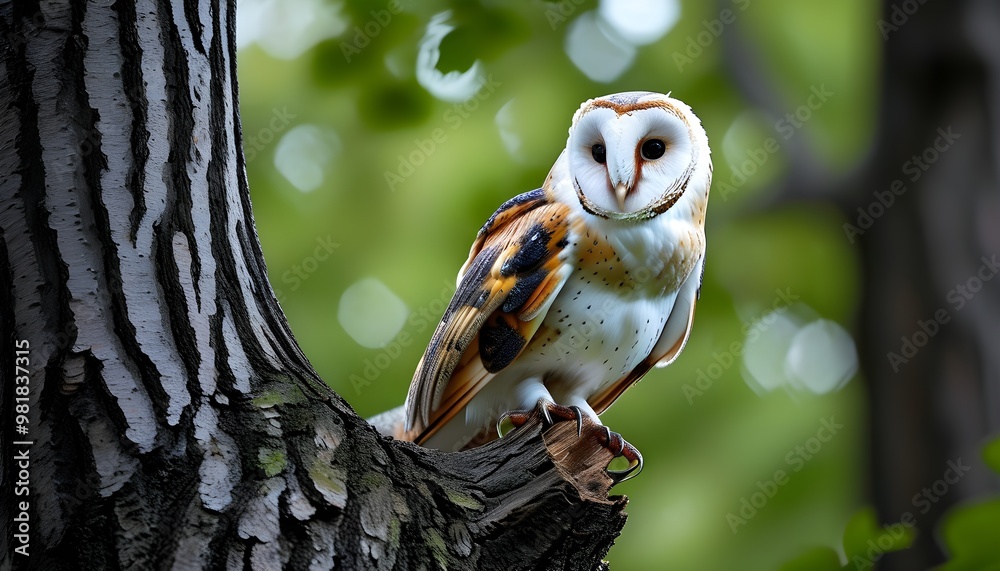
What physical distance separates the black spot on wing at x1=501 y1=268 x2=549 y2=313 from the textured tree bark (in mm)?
585

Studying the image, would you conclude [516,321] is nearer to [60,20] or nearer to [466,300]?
[466,300]

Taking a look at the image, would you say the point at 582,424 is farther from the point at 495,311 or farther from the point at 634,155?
the point at 634,155

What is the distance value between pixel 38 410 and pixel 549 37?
13.2 ft

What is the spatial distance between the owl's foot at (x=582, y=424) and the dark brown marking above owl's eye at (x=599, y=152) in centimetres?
68

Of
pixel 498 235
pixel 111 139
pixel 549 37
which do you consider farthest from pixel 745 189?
pixel 111 139

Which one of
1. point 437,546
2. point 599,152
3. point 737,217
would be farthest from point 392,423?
point 737,217

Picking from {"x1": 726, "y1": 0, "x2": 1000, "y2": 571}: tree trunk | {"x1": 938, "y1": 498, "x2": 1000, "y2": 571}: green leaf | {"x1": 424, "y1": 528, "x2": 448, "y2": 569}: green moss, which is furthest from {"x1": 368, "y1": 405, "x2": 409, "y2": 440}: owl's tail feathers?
{"x1": 726, "y1": 0, "x2": 1000, "y2": 571}: tree trunk

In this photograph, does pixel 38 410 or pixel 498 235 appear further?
pixel 498 235

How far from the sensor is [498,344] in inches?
92.7

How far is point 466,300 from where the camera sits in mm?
2449

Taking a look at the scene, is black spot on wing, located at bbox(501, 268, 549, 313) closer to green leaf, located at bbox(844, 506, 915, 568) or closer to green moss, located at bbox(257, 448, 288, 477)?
green moss, located at bbox(257, 448, 288, 477)

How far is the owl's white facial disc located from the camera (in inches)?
89.5

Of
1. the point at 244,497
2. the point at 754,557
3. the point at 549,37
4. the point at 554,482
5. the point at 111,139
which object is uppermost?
the point at 549,37

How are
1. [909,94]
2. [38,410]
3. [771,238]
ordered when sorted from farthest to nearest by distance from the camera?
1. [771,238]
2. [909,94]
3. [38,410]
